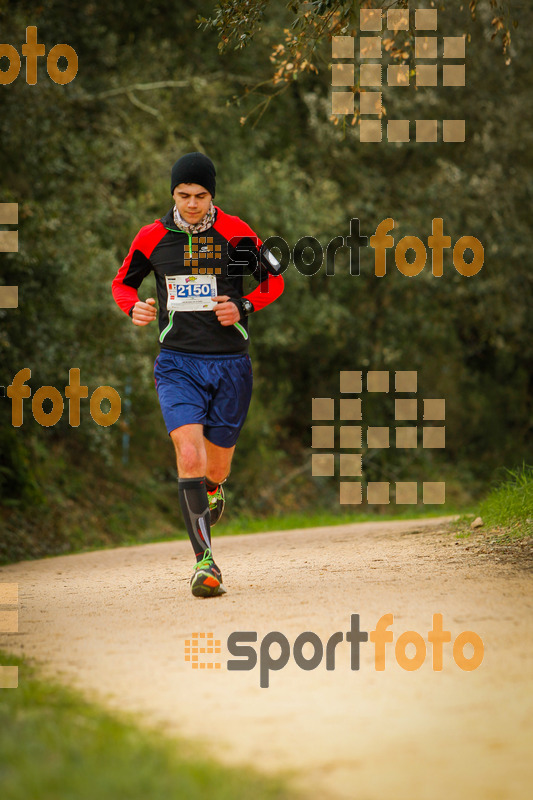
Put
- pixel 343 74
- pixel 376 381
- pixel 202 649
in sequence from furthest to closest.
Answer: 1. pixel 376 381
2. pixel 343 74
3. pixel 202 649

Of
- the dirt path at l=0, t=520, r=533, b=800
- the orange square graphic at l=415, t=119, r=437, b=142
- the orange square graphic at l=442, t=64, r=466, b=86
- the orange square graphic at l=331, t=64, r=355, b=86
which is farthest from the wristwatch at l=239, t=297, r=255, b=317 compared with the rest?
the orange square graphic at l=442, t=64, r=466, b=86

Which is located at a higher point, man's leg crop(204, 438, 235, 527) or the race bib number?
the race bib number

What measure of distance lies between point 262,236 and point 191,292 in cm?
1323

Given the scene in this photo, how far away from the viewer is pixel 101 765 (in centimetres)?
282

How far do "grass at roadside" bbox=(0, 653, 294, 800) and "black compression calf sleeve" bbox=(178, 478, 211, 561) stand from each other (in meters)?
2.46

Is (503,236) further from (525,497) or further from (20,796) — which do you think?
(20,796)

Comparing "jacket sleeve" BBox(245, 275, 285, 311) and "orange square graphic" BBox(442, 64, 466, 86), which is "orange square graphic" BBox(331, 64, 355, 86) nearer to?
"jacket sleeve" BBox(245, 275, 285, 311)

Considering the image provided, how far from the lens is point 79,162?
15.9 meters

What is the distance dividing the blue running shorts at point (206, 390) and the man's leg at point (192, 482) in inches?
3.2

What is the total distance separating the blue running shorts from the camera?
600 cm

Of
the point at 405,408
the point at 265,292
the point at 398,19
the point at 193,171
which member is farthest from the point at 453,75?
the point at 193,171

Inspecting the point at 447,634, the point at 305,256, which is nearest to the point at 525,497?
the point at 447,634

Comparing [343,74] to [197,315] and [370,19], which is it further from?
[197,315]

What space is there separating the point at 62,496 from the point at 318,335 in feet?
27.0
